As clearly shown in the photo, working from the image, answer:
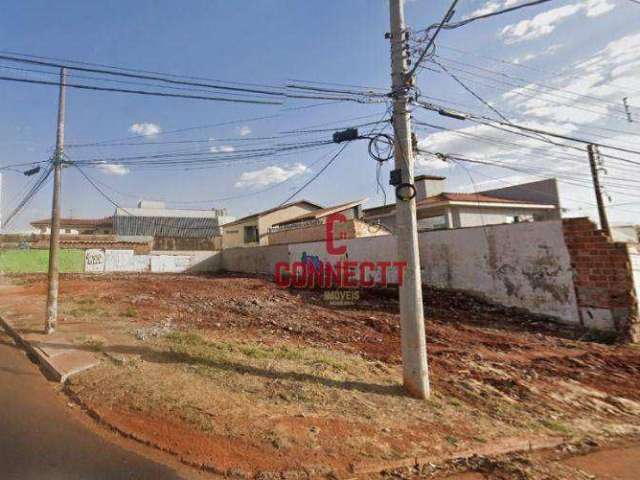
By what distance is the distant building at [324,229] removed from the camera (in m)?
20.0

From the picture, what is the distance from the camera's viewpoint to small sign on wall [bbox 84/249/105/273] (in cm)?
2683

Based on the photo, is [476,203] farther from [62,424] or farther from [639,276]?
[62,424]

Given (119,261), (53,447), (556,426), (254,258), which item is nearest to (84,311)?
(53,447)

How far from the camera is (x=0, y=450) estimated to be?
134 inches

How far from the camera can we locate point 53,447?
3.56 metres

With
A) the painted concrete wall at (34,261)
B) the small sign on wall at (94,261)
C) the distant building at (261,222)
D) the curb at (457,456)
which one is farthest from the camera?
the distant building at (261,222)

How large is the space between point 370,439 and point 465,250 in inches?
412

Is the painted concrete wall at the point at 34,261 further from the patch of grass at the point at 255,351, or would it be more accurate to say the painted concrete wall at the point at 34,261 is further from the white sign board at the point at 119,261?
the patch of grass at the point at 255,351

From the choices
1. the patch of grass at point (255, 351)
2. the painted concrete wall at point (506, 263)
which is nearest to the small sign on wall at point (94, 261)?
the painted concrete wall at point (506, 263)

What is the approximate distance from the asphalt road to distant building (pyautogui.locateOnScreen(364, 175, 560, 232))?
18.4 m

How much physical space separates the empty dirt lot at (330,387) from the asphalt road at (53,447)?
0.25 metres

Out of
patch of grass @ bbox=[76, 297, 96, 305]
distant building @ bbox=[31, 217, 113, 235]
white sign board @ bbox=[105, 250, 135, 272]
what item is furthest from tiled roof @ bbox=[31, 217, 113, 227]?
patch of grass @ bbox=[76, 297, 96, 305]

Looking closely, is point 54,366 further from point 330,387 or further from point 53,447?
point 330,387

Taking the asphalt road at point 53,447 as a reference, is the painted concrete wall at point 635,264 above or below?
above
